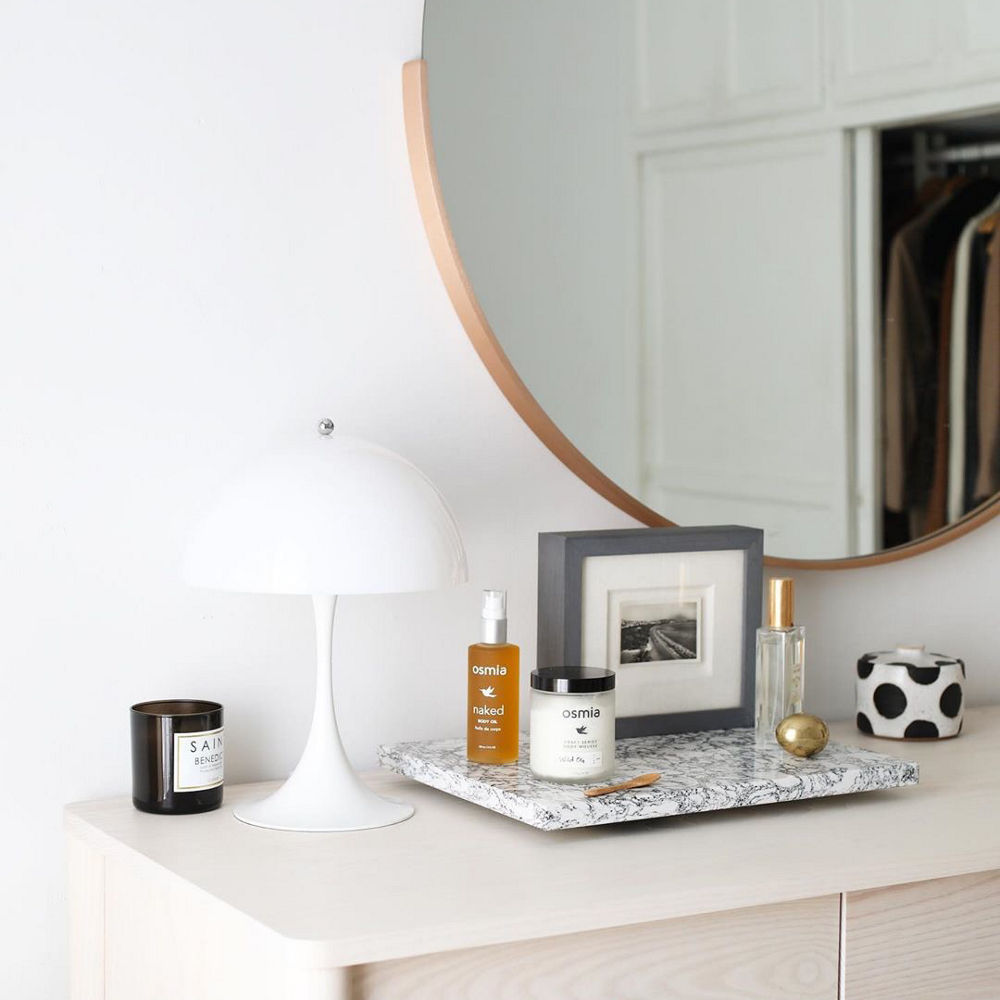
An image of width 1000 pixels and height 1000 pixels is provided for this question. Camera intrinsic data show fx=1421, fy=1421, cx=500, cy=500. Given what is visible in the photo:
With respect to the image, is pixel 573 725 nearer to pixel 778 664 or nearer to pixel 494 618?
pixel 494 618

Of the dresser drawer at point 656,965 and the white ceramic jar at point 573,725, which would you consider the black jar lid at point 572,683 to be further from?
the dresser drawer at point 656,965

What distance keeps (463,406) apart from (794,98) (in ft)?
1.64

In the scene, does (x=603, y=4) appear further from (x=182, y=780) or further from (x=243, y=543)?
(x=182, y=780)

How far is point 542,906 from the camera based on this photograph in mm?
902

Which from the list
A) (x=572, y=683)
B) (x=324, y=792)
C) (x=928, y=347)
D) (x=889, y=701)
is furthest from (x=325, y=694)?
(x=928, y=347)

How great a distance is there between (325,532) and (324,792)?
0.72ft

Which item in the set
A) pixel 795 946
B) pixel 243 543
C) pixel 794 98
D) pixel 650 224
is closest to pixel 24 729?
pixel 243 543

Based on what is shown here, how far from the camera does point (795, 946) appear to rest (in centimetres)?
99

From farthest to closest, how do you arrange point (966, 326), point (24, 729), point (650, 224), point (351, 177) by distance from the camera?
point (966, 326) → point (650, 224) → point (351, 177) → point (24, 729)

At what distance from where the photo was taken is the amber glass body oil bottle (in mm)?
1162

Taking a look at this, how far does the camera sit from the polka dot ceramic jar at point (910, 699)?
1.43 m

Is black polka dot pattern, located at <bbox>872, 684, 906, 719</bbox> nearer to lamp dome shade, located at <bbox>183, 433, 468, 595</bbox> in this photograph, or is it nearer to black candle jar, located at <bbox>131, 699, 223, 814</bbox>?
lamp dome shade, located at <bbox>183, 433, 468, 595</bbox>

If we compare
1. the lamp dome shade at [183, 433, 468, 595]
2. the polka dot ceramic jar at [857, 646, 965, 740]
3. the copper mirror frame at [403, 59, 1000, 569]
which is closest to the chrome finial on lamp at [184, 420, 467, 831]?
the lamp dome shade at [183, 433, 468, 595]

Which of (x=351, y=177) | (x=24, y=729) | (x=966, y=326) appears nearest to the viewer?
(x=24, y=729)
